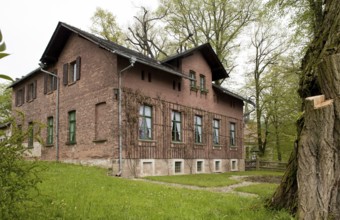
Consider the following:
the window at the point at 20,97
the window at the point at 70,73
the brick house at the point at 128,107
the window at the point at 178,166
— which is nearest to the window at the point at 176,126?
the brick house at the point at 128,107

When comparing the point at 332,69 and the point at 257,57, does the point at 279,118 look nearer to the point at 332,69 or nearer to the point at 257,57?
the point at 257,57

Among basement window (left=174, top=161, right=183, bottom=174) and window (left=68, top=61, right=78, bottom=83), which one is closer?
basement window (left=174, top=161, right=183, bottom=174)

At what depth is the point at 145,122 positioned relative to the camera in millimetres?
16406

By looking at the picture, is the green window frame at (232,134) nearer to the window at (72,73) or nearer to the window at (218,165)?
the window at (218,165)

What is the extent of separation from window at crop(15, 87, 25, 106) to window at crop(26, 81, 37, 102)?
1.11m

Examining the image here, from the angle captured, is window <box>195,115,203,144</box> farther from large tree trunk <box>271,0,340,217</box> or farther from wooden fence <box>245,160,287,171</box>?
large tree trunk <box>271,0,340,217</box>

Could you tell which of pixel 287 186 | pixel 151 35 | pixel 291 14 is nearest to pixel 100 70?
pixel 291 14

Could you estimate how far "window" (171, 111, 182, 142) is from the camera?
18234mm

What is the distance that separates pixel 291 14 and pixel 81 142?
13069 mm

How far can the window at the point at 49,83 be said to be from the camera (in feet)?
66.3

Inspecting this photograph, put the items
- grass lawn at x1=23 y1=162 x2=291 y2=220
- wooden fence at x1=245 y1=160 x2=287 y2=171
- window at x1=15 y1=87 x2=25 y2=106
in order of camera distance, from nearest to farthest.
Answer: grass lawn at x1=23 y1=162 x2=291 y2=220
window at x1=15 y1=87 x2=25 y2=106
wooden fence at x1=245 y1=160 x2=287 y2=171

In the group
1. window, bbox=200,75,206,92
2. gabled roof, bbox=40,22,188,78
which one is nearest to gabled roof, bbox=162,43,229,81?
window, bbox=200,75,206,92

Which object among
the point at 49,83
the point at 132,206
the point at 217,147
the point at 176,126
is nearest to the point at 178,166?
the point at 176,126

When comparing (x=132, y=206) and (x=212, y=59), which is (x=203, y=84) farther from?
(x=132, y=206)
